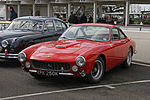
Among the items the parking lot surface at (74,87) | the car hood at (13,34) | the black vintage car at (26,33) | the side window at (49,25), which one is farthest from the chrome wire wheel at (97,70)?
the side window at (49,25)

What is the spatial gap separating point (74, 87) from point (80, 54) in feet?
2.51

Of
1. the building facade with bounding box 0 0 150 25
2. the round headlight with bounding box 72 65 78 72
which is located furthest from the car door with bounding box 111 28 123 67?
the building facade with bounding box 0 0 150 25

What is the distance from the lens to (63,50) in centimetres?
612

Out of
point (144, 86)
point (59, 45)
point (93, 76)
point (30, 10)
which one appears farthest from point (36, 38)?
point (30, 10)

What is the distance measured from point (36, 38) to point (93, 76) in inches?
131

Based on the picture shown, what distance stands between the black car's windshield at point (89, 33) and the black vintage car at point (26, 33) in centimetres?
173

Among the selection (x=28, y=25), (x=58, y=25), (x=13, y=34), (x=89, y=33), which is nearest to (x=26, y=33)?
(x=13, y=34)

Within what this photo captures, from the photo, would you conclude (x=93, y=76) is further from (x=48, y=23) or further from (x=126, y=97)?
(x=48, y=23)

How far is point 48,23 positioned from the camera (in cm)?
997

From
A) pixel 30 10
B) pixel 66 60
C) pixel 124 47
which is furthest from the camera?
pixel 30 10

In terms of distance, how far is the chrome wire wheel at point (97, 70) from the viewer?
20.7 ft

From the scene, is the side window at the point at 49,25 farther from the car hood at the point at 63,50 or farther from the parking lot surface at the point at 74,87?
the car hood at the point at 63,50

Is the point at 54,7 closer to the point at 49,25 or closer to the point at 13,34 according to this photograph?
the point at 49,25

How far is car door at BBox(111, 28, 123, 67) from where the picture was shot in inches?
276
